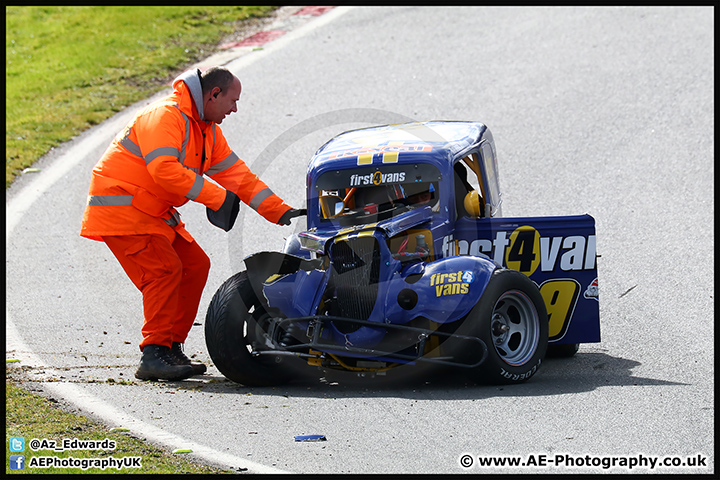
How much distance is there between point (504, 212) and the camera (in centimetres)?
1095

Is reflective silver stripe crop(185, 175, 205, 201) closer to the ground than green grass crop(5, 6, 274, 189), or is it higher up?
closer to the ground

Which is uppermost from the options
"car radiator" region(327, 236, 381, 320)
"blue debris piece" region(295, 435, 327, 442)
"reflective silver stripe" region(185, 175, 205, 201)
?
"reflective silver stripe" region(185, 175, 205, 201)

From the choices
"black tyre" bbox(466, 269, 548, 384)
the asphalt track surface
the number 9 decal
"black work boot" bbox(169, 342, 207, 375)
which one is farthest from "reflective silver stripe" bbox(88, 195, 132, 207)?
the number 9 decal

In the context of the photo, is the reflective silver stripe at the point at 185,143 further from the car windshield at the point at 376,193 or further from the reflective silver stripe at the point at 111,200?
the car windshield at the point at 376,193

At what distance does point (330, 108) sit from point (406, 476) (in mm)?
9799

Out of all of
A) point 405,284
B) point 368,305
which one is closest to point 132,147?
point 368,305

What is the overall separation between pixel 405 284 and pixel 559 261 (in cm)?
142

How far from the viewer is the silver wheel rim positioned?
21.3ft

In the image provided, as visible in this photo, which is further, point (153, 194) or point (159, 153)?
point (153, 194)

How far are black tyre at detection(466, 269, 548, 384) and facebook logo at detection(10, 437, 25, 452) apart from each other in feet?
9.86

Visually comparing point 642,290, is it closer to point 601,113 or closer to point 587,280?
point 587,280

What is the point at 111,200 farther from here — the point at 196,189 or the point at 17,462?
the point at 17,462

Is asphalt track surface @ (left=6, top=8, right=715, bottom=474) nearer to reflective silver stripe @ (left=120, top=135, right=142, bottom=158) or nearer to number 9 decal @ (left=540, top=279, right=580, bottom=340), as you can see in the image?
number 9 decal @ (left=540, top=279, right=580, bottom=340)

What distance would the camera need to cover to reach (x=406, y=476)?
474 centimetres
